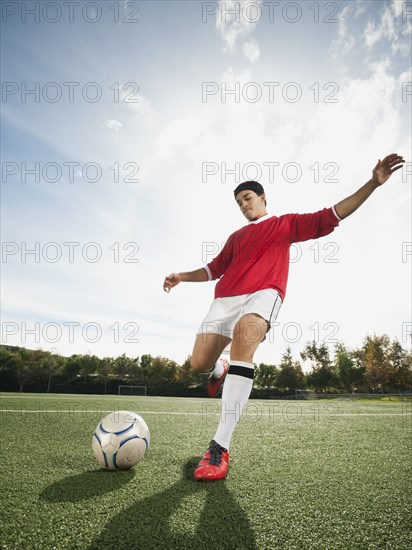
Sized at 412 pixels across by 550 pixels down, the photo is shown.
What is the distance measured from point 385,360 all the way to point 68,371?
5004 cm

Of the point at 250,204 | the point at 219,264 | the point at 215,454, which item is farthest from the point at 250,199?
the point at 215,454

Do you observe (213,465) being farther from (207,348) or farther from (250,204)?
(250,204)

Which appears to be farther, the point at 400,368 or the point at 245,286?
the point at 400,368

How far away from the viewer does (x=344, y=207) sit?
3.32 meters

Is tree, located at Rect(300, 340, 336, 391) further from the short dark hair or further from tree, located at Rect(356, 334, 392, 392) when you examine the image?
the short dark hair

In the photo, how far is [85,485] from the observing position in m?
2.26

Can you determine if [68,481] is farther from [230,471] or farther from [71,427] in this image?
[71,427]

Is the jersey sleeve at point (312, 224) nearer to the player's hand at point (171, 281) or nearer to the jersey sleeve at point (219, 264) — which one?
the jersey sleeve at point (219, 264)

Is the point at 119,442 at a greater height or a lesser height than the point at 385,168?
lesser

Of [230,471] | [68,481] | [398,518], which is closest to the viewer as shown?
[398,518]

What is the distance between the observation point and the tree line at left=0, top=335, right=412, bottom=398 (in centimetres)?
4766

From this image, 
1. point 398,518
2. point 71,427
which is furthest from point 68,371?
point 398,518

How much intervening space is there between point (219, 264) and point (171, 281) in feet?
2.33

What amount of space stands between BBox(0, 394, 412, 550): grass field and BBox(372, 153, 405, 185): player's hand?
246cm
